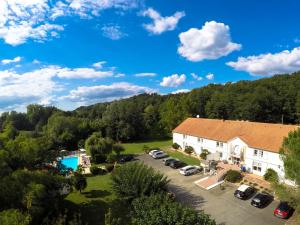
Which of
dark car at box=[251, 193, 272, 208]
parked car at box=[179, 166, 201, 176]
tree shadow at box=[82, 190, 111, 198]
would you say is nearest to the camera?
dark car at box=[251, 193, 272, 208]

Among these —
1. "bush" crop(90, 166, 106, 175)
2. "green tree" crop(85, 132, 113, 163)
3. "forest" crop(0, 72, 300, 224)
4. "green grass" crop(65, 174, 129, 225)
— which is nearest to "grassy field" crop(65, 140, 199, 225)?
"green grass" crop(65, 174, 129, 225)

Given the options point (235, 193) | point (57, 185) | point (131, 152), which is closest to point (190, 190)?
point (235, 193)

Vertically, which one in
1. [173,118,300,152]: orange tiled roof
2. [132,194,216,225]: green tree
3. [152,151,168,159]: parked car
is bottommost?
[152,151,168,159]: parked car

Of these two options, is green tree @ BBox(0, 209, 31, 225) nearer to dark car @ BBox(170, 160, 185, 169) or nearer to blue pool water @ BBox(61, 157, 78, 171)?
dark car @ BBox(170, 160, 185, 169)

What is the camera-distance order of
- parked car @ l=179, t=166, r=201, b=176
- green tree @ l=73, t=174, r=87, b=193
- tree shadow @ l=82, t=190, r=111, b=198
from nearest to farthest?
green tree @ l=73, t=174, r=87, b=193 < tree shadow @ l=82, t=190, r=111, b=198 < parked car @ l=179, t=166, r=201, b=176

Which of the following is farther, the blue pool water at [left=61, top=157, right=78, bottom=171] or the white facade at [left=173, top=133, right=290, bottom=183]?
the blue pool water at [left=61, top=157, right=78, bottom=171]

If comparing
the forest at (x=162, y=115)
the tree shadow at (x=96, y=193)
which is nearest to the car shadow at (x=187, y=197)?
the tree shadow at (x=96, y=193)

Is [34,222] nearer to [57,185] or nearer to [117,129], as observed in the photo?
[57,185]

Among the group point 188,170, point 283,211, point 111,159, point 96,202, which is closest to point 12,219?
point 96,202

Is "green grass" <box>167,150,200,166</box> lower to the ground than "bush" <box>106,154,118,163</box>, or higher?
lower
